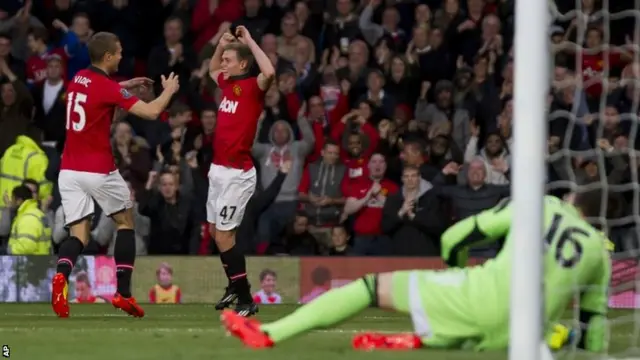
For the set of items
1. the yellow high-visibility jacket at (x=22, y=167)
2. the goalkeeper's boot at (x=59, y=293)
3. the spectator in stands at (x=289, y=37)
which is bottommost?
the goalkeeper's boot at (x=59, y=293)

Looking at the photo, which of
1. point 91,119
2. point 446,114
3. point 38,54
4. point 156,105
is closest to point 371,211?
point 446,114

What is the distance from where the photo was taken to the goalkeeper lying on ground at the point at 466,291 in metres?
8.58

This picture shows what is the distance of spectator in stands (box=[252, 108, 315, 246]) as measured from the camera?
18.5 m

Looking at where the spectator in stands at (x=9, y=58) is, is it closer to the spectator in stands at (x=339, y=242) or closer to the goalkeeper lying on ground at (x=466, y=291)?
the spectator in stands at (x=339, y=242)

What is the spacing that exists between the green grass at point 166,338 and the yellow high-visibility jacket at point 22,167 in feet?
13.0

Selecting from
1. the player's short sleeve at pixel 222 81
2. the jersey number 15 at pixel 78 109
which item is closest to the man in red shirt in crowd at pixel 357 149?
the player's short sleeve at pixel 222 81

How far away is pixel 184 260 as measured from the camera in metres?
17.3

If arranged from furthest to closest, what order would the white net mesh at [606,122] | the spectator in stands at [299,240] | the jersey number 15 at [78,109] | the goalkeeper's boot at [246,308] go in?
the spectator in stands at [299,240], the goalkeeper's boot at [246,308], the jersey number 15 at [78,109], the white net mesh at [606,122]

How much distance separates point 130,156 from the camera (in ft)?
61.8

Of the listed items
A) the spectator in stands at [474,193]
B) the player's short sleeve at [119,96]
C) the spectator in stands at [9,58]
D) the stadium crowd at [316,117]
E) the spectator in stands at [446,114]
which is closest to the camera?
the player's short sleeve at [119,96]

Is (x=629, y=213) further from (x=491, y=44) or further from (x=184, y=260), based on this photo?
(x=491, y=44)

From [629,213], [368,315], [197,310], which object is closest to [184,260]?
[197,310]

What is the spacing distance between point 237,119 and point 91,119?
1.23 meters

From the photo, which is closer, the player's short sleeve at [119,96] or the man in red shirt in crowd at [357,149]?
the player's short sleeve at [119,96]
